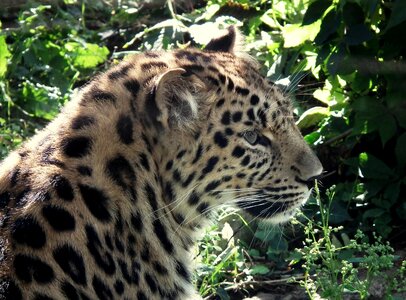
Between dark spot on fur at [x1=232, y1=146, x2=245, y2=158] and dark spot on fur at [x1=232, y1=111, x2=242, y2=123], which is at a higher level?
dark spot on fur at [x1=232, y1=111, x2=242, y2=123]

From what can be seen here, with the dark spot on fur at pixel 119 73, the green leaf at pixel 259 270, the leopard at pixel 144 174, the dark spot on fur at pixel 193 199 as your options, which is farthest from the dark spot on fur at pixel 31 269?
the green leaf at pixel 259 270

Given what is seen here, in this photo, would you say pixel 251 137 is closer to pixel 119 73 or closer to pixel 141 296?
pixel 119 73

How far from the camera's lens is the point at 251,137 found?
512cm

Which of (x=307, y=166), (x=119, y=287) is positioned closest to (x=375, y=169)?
(x=307, y=166)

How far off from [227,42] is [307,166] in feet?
2.93

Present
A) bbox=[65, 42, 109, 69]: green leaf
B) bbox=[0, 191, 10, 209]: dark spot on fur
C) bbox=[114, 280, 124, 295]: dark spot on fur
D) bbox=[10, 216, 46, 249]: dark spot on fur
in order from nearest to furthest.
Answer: bbox=[10, 216, 46, 249]: dark spot on fur < bbox=[0, 191, 10, 209]: dark spot on fur < bbox=[114, 280, 124, 295]: dark spot on fur < bbox=[65, 42, 109, 69]: green leaf

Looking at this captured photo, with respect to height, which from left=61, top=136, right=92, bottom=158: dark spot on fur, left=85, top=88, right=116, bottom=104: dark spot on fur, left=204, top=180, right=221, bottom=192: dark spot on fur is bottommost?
left=204, top=180, right=221, bottom=192: dark spot on fur

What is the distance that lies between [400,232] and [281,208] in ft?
5.66

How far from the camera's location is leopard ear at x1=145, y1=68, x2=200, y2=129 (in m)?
4.66

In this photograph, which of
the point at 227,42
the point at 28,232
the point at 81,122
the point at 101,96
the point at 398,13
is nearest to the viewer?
the point at 28,232

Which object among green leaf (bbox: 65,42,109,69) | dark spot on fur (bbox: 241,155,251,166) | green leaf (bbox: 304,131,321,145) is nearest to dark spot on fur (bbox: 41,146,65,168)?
dark spot on fur (bbox: 241,155,251,166)

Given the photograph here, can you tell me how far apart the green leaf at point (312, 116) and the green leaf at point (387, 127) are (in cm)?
59

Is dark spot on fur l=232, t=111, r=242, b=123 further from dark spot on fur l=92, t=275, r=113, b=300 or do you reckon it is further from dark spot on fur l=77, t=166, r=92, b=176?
dark spot on fur l=92, t=275, r=113, b=300

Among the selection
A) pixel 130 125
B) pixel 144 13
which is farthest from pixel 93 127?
pixel 144 13
